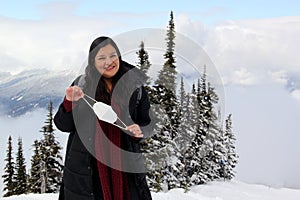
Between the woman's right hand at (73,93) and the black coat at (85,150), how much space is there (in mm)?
84

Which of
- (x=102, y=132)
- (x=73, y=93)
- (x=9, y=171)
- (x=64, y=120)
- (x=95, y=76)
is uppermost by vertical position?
(x=95, y=76)

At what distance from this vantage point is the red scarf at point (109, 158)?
3.65 metres

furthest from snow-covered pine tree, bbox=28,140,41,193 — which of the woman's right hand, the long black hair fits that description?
the woman's right hand

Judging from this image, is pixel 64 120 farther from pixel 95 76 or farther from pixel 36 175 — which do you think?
pixel 36 175

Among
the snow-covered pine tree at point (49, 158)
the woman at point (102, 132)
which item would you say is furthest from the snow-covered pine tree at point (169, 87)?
the snow-covered pine tree at point (49, 158)

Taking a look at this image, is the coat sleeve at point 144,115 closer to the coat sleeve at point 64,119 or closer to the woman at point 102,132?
the woman at point 102,132

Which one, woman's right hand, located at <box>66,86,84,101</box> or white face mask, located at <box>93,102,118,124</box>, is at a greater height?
woman's right hand, located at <box>66,86,84,101</box>

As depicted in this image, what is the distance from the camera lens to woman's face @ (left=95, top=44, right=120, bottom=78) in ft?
11.7

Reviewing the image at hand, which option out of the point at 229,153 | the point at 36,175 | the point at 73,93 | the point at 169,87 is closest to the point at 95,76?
the point at 73,93

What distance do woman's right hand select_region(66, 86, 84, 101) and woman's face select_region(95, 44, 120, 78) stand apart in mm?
297

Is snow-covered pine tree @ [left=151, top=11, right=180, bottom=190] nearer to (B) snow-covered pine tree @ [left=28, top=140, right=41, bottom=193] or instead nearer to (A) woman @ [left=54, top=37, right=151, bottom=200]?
(A) woman @ [left=54, top=37, right=151, bottom=200]

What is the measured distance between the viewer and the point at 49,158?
72.4 ft

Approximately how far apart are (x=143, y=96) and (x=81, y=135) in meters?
0.72

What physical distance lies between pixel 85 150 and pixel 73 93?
0.58 m
